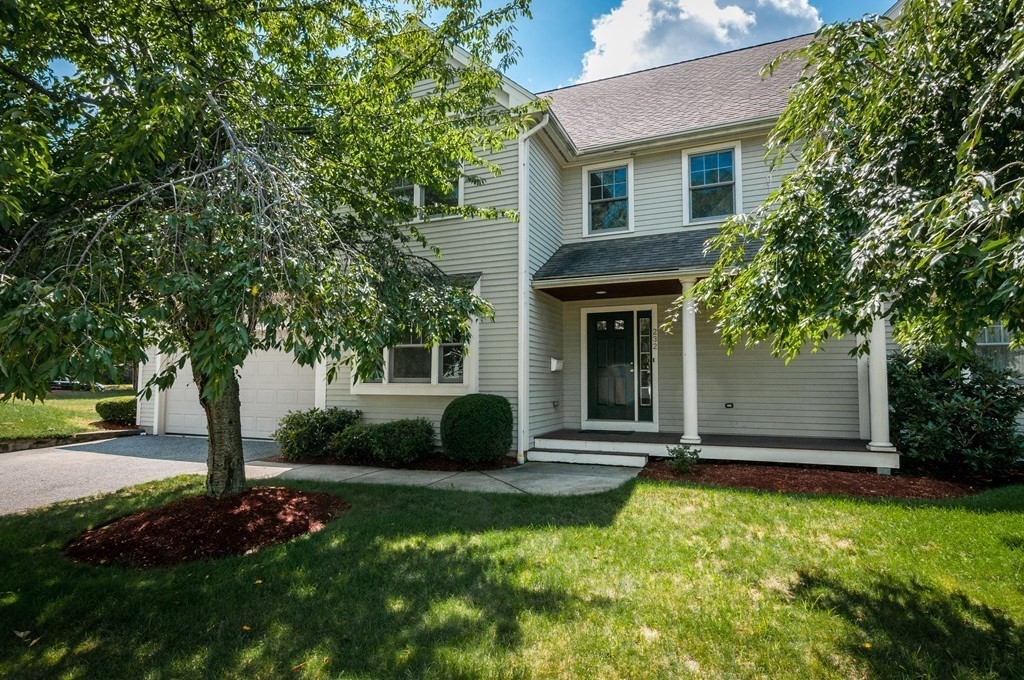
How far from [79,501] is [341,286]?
512 centimetres

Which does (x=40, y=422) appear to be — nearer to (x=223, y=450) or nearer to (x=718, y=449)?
(x=223, y=450)

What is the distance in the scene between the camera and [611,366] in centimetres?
985

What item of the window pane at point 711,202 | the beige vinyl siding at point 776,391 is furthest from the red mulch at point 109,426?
the window pane at point 711,202

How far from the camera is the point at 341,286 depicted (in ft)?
11.3

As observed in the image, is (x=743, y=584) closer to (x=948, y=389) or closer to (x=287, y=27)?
(x=948, y=389)

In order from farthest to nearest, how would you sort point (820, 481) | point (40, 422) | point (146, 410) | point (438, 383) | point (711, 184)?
point (146, 410)
point (40, 422)
point (711, 184)
point (438, 383)
point (820, 481)

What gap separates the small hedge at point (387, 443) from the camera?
821cm

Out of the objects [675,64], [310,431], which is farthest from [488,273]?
[675,64]

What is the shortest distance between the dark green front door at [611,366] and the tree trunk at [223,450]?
6280 mm

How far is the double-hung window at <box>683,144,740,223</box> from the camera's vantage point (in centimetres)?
928

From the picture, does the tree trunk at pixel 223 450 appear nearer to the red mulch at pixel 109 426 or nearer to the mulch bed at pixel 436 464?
the mulch bed at pixel 436 464

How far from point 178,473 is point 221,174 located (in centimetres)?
555

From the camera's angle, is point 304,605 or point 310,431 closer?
point 304,605

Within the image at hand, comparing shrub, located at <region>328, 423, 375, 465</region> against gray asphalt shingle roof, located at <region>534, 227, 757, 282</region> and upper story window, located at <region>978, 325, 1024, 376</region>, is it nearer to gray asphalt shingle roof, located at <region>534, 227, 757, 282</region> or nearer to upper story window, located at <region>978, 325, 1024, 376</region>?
gray asphalt shingle roof, located at <region>534, 227, 757, 282</region>
